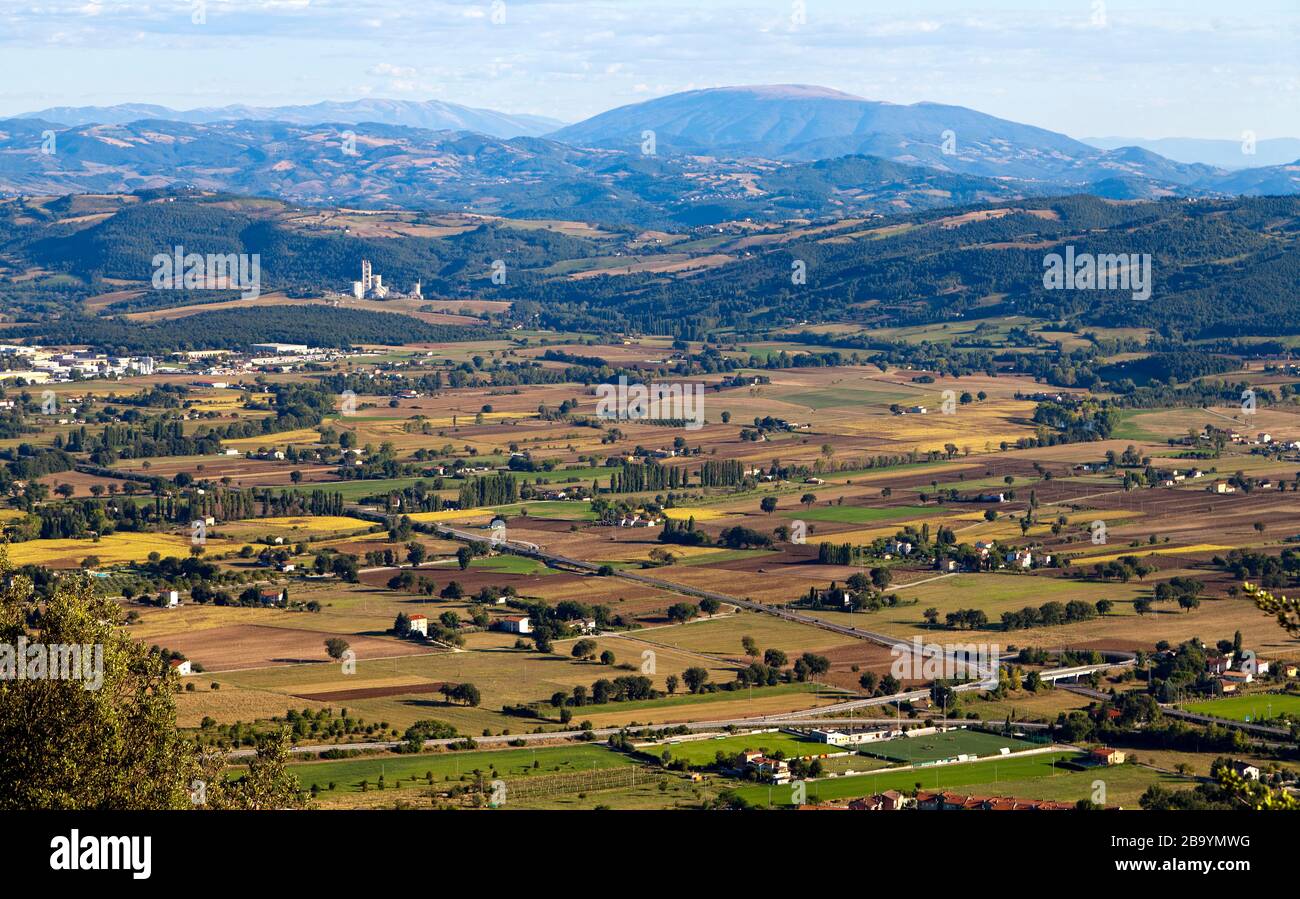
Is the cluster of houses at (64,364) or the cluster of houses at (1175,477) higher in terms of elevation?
the cluster of houses at (64,364)

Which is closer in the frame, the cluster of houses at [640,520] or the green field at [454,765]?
the green field at [454,765]

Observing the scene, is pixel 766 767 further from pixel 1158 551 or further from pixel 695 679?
pixel 1158 551

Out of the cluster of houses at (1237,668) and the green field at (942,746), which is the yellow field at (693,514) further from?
the green field at (942,746)

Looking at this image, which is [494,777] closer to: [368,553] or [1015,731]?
[1015,731]

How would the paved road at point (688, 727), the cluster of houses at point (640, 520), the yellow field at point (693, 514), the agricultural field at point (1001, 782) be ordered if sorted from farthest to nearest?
the yellow field at point (693, 514) < the cluster of houses at point (640, 520) < the paved road at point (688, 727) < the agricultural field at point (1001, 782)

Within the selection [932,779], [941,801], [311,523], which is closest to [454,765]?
[932,779]

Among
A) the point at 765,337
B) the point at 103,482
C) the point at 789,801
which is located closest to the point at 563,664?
the point at 789,801

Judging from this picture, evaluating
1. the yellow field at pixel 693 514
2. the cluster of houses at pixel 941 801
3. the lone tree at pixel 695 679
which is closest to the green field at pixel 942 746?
the cluster of houses at pixel 941 801
